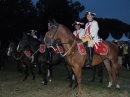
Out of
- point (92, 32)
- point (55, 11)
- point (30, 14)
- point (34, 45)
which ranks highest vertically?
point (55, 11)

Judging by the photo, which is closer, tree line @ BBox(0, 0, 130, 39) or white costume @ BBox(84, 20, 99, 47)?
white costume @ BBox(84, 20, 99, 47)

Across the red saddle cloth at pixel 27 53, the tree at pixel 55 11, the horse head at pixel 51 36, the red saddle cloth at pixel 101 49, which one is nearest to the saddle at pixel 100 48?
the red saddle cloth at pixel 101 49

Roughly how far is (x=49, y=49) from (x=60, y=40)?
10.8ft

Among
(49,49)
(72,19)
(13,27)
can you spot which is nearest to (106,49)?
(49,49)

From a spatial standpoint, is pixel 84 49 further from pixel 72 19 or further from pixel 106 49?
pixel 72 19

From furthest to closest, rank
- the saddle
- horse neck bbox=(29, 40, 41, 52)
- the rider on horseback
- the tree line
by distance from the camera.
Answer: the tree line < horse neck bbox=(29, 40, 41, 52) < the rider on horseback < the saddle

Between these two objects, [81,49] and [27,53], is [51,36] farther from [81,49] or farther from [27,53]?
[27,53]

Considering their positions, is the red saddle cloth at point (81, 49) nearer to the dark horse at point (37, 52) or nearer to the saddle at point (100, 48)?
the saddle at point (100, 48)

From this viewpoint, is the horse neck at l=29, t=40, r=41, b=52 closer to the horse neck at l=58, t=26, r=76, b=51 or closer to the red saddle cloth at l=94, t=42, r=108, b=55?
the horse neck at l=58, t=26, r=76, b=51

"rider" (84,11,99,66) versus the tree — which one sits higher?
the tree

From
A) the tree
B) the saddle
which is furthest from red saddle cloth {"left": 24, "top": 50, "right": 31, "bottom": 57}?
the tree

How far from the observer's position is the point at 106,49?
34.8 feet

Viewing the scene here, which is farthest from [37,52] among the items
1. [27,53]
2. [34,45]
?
[27,53]

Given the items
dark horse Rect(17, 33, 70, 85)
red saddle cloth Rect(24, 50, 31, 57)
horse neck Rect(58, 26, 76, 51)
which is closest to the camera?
horse neck Rect(58, 26, 76, 51)
